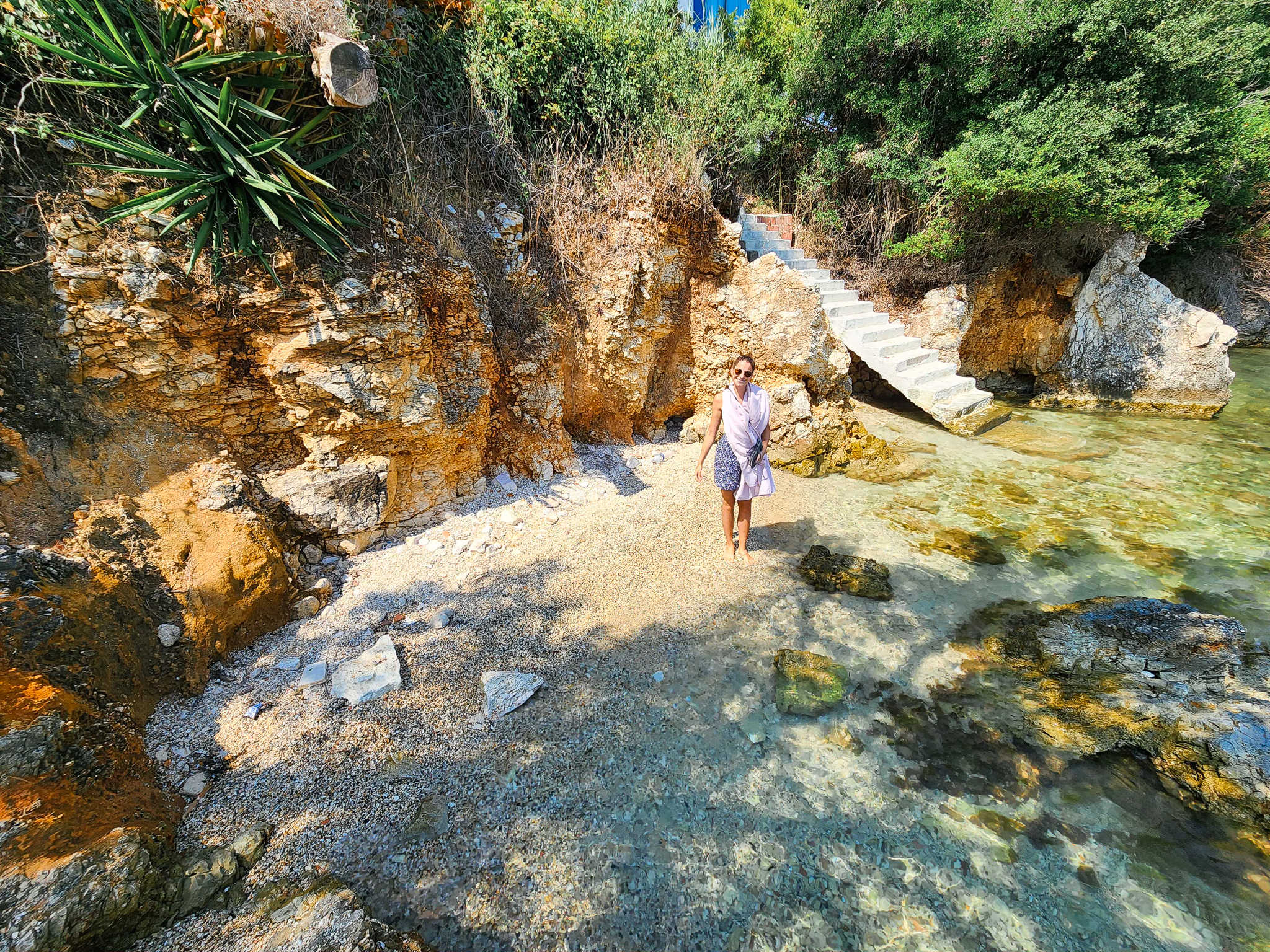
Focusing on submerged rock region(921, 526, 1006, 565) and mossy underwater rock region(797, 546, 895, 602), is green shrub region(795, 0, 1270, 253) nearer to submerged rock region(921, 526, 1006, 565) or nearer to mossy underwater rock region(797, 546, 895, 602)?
submerged rock region(921, 526, 1006, 565)

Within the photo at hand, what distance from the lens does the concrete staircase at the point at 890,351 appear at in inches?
298

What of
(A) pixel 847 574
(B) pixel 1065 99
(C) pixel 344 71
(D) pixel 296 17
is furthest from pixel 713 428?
(B) pixel 1065 99

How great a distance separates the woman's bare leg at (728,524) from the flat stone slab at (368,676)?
9.72 ft

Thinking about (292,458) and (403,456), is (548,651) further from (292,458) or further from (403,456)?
(292,458)

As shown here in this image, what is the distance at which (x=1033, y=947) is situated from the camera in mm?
2127

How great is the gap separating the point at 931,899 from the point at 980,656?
1925 millimetres

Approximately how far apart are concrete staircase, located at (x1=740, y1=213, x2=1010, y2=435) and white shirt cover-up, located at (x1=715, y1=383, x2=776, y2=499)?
377 cm

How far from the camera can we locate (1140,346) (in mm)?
8383

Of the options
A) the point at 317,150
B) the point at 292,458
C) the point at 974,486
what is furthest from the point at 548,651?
the point at 974,486

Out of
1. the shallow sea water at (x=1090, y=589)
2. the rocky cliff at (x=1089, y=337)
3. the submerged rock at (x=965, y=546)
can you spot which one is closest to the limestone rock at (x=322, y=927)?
the shallow sea water at (x=1090, y=589)

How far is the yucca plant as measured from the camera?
2889mm

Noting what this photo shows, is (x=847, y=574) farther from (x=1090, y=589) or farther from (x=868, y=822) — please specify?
(x=868, y=822)

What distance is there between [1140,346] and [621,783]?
11.3 meters

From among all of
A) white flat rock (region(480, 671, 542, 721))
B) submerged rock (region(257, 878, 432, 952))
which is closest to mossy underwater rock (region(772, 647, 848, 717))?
white flat rock (region(480, 671, 542, 721))
